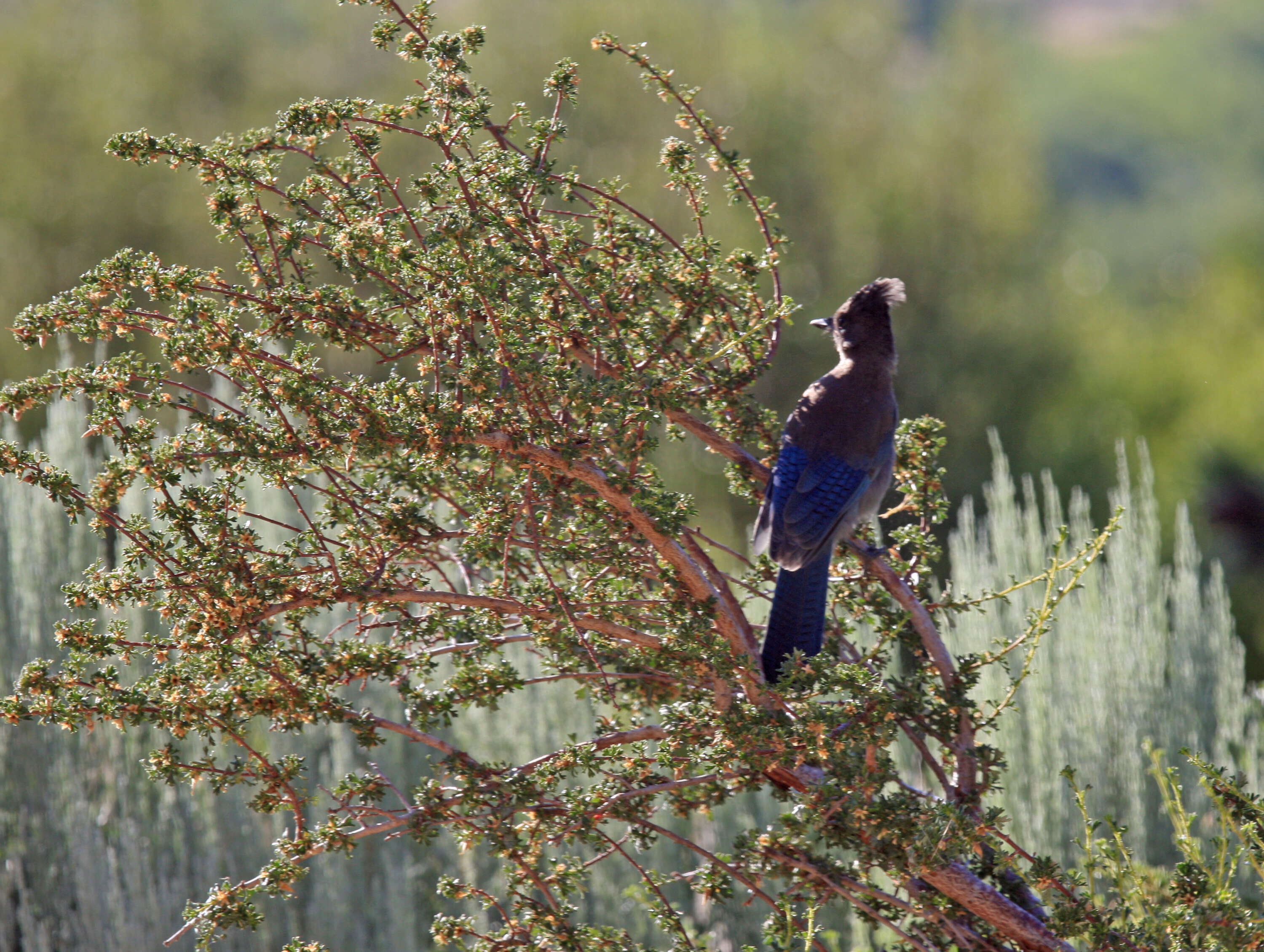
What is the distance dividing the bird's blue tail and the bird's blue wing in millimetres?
59

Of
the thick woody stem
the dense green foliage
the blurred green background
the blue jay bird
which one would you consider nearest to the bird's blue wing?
the blue jay bird

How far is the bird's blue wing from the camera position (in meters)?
2.49

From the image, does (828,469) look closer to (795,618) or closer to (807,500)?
(807,500)

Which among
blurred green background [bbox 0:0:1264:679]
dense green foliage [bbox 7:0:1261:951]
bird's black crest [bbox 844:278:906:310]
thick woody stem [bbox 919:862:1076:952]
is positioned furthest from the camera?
blurred green background [bbox 0:0:1264:679]

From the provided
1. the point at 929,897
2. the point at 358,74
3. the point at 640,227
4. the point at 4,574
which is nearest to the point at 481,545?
the point at 640,227

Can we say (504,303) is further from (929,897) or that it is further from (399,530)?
(929,897)

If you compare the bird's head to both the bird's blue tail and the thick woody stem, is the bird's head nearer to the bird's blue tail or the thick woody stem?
the bird's blue tail

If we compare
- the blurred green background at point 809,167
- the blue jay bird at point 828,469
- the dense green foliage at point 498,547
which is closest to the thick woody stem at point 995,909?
the dense green foliage at point 498,547

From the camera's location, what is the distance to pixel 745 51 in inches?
723

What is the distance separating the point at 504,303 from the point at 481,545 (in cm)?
38

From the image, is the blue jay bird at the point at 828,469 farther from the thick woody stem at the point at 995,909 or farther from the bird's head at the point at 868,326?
the thick woody stem at the point at 995,909

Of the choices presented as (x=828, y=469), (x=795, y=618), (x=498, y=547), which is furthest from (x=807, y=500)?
(x=498, y=547)

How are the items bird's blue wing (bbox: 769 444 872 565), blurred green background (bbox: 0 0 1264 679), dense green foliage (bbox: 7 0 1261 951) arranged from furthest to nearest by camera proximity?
blurred green background (bbox: 0 0 1264 679)
bird's blue wing (bbox: 769 444 872 565)
dense green foliage (bbox: 7 0 1261 951)

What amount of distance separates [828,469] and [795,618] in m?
0.51
